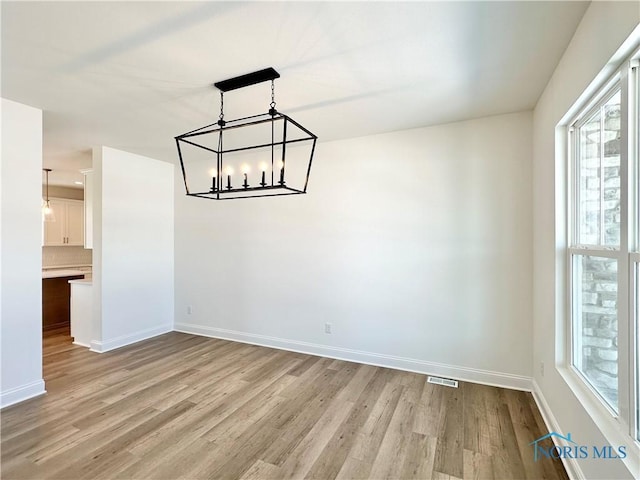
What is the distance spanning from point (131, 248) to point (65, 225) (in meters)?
3.64

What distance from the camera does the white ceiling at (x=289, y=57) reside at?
176 centimetres

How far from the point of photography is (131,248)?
455 centimetres

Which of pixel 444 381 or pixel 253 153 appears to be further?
pixel 253 153

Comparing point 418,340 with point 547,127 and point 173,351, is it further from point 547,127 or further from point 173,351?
point 173,351

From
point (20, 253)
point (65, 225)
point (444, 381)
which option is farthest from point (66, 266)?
point (444, 381)

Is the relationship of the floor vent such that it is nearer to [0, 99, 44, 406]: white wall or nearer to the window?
the window

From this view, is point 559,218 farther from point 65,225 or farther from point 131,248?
point 65,225

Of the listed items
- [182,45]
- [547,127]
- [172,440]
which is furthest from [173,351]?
[547,127]

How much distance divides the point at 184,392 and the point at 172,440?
0.78 m

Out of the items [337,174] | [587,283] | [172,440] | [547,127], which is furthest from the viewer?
[337,174]

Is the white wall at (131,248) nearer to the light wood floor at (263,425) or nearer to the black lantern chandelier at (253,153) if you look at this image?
the black lantern chandelier at (253,153)

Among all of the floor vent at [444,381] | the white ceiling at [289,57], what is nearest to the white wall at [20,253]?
the white ceiling at [289,57]

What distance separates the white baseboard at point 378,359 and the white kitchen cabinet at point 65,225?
398 cm

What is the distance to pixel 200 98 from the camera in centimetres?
281
